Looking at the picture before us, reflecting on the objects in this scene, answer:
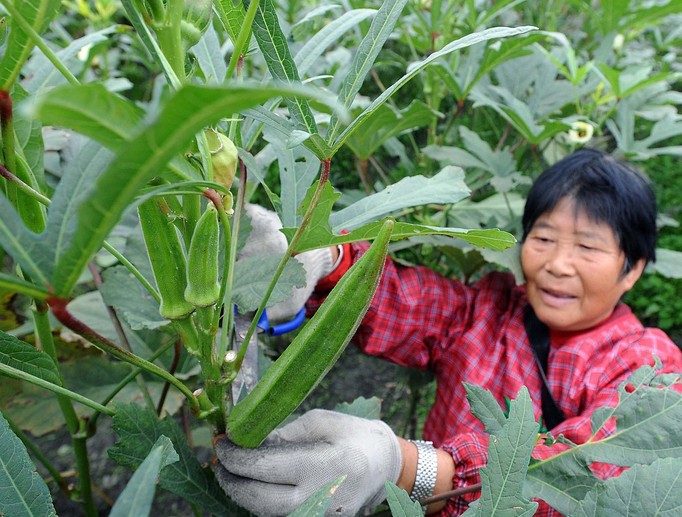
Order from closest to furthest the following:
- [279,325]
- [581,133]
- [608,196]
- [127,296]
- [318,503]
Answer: [318,503] < [127,296] < [279,325] < [608,196] < [581,133]

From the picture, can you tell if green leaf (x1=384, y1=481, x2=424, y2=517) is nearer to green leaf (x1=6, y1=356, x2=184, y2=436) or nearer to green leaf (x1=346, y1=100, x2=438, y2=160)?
green leaf (x1=6, y1=356, x2=184, y2=436)

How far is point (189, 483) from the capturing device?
28.2 inches

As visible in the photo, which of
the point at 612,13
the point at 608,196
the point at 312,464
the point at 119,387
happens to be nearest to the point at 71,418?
the point at 119,387

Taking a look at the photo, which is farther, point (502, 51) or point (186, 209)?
point (502, 51)

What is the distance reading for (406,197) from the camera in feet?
2.28

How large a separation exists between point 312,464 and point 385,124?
743 millimetres

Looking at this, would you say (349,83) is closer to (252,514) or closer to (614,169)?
(252,514)

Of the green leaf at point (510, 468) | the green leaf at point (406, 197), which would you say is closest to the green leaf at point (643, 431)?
the green leaf at point (510, 468)

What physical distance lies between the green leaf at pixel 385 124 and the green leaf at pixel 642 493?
778 mm

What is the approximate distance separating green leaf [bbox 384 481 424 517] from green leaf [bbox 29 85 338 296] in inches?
13.0

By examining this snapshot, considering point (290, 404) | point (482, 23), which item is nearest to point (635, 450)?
point (290, 404)

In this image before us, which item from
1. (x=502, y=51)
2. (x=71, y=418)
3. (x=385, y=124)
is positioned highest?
(x=502, y=51)

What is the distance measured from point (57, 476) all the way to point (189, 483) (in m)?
0.30

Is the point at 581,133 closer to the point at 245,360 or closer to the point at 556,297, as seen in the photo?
the point at 556,297
